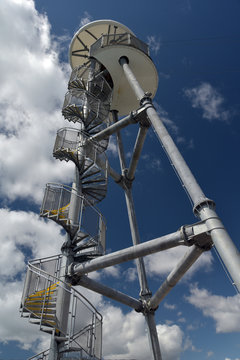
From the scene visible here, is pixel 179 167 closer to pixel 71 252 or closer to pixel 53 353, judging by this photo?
pixel 71 252

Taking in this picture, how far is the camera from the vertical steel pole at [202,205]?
216 inches

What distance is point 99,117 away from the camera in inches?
548

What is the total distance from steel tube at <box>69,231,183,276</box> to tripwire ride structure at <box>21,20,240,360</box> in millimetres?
26

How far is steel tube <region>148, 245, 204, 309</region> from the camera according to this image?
734 centimetres

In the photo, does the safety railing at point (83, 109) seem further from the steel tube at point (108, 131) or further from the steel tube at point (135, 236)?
the steel tube at point (135, 236)

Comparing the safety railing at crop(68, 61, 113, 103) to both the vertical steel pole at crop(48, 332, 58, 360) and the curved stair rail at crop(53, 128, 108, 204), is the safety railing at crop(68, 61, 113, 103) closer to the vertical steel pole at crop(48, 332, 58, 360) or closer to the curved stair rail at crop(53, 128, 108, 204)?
the curved stair rail at crop(53, 128, 108, 204)

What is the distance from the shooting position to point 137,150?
1329 centimetres

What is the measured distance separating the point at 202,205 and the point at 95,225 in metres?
4.53

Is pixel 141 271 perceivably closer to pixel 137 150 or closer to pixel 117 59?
→ pixel 137 150

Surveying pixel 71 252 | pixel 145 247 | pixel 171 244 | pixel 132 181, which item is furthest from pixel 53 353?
pixel 132 181

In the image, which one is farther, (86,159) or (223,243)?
(86,159)

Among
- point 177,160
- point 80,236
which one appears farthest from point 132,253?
point 177,160

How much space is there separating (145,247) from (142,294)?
4.33m

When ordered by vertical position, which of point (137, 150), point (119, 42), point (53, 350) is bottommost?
point (53, 350)
